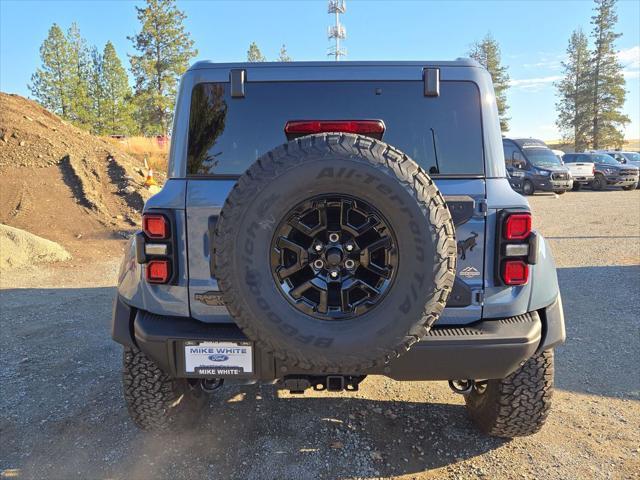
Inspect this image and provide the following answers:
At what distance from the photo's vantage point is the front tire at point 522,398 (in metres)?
2.49

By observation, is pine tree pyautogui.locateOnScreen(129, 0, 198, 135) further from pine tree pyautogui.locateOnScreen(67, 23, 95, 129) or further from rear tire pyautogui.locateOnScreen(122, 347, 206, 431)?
rear tire pyautogui.locateOnScreen(122, 347, 206, 431)

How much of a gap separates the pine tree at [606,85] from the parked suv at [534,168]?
41.1m

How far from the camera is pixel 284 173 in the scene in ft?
6.24

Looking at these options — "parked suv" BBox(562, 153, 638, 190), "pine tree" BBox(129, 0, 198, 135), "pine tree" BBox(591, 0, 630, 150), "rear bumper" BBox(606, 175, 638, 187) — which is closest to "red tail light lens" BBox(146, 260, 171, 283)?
"parked suv" BBox(562, 153, 638, 190)

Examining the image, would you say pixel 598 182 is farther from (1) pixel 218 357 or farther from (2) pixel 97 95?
(2) pixel 97 95

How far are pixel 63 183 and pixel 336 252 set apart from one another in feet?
41.4

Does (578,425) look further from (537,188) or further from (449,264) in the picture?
(537,188)

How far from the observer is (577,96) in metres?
54.8

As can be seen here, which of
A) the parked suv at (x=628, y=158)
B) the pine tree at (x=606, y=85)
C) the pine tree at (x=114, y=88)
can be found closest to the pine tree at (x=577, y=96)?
the pine tree at (x=606, y=85)

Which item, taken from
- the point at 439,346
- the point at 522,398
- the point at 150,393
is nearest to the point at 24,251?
the point at 150,393

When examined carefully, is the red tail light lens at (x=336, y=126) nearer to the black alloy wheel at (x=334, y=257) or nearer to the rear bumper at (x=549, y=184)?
the black alloy wheel at (x=334, y=257)

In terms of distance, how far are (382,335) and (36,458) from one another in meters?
2.23

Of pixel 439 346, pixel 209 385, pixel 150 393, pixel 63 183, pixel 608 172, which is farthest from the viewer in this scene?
pixel 608 172

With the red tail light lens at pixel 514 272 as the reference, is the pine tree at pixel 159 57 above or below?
above
